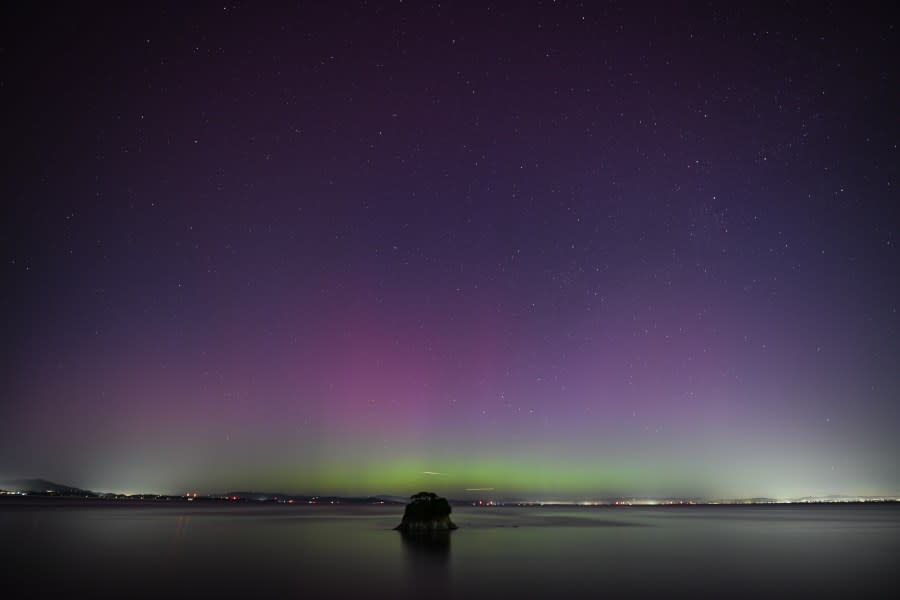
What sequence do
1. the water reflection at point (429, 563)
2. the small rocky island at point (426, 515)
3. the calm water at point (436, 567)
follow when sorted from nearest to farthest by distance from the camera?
the calm water at point (436, 567)
the water reflection at point (429, 563)
the small rocky island at point (426, 515)

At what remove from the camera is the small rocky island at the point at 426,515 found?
3319 inches

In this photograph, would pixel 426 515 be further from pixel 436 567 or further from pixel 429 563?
pixel 436 567

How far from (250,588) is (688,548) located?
1699 inches

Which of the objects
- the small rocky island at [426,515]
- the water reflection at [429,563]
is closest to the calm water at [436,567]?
the water reflection at [429,563]

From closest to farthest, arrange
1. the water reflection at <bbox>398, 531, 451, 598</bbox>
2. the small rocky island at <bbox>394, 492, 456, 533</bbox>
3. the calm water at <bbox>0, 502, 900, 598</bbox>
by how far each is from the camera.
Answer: the calm water at <bbox>0, 502, 900, 598</bbox>, the water reflection at <bbox>398, 531, 451, 598</bbox>, the small rocky island at <bbox>394, 492, 456, 533</bbox>

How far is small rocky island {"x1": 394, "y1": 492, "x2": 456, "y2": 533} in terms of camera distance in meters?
84.3

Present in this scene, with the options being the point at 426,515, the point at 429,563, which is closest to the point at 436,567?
the point at 429,563

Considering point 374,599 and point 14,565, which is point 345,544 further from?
point 374,599

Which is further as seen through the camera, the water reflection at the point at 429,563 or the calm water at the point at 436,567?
the water reflection at the point at 429,563

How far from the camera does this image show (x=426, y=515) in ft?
276

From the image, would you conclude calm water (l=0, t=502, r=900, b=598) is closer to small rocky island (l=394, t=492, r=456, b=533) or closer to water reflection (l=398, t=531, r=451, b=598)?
water reflection (l=398, t=531, r=451, b=598)


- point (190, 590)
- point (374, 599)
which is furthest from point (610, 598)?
point (190, 590)

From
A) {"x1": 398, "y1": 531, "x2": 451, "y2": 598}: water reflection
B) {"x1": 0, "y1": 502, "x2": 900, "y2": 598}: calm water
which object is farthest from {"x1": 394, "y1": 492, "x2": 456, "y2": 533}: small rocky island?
{"x1": 0, "y1": 502, "x2": 900, "y2": 598}: calm water

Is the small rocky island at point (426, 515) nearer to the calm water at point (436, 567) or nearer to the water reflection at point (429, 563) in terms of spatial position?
the water reflection at point (429, 563)
